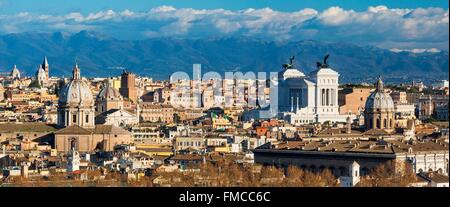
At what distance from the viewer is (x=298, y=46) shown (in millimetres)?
83125

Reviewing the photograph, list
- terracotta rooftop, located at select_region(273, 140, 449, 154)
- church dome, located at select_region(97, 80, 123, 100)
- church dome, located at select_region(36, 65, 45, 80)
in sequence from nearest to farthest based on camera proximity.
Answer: terracotta rooftop, located at select_region(273, 140, 449, 154)
church dome, located at select_region(97, 80, 123, 100)
church dome, located at select_region(36, 65, 45, 80)

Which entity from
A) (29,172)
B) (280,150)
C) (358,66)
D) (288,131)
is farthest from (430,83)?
(29,172)

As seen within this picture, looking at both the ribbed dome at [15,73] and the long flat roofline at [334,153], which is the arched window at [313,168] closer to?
the long flat roofline at [334,153]

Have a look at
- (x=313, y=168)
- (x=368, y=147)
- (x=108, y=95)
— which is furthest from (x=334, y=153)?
(x=108, y=95)

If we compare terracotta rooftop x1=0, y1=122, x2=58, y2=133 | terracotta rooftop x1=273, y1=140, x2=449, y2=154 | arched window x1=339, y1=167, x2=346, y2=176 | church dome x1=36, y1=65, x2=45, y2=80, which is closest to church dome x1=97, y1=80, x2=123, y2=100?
terracotta rooftop x1=0, y1=122, x2=58, y2=133

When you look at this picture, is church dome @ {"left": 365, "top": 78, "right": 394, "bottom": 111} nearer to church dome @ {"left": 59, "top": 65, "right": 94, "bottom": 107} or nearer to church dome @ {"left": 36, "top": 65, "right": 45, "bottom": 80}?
church dome @ {"left": 59, "top": 65, "right": 94, "bottom": 107}

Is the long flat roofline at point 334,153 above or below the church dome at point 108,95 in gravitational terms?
below

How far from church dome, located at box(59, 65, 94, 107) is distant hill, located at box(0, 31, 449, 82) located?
25668mm

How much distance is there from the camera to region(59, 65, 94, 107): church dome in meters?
52.2

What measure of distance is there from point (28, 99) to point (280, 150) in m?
45.8

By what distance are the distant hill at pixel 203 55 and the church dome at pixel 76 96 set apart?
25668 millimetres

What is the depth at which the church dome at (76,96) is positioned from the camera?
52219 millimetres

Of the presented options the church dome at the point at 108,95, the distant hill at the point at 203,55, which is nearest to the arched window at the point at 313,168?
the church dome at the point at 108,95
